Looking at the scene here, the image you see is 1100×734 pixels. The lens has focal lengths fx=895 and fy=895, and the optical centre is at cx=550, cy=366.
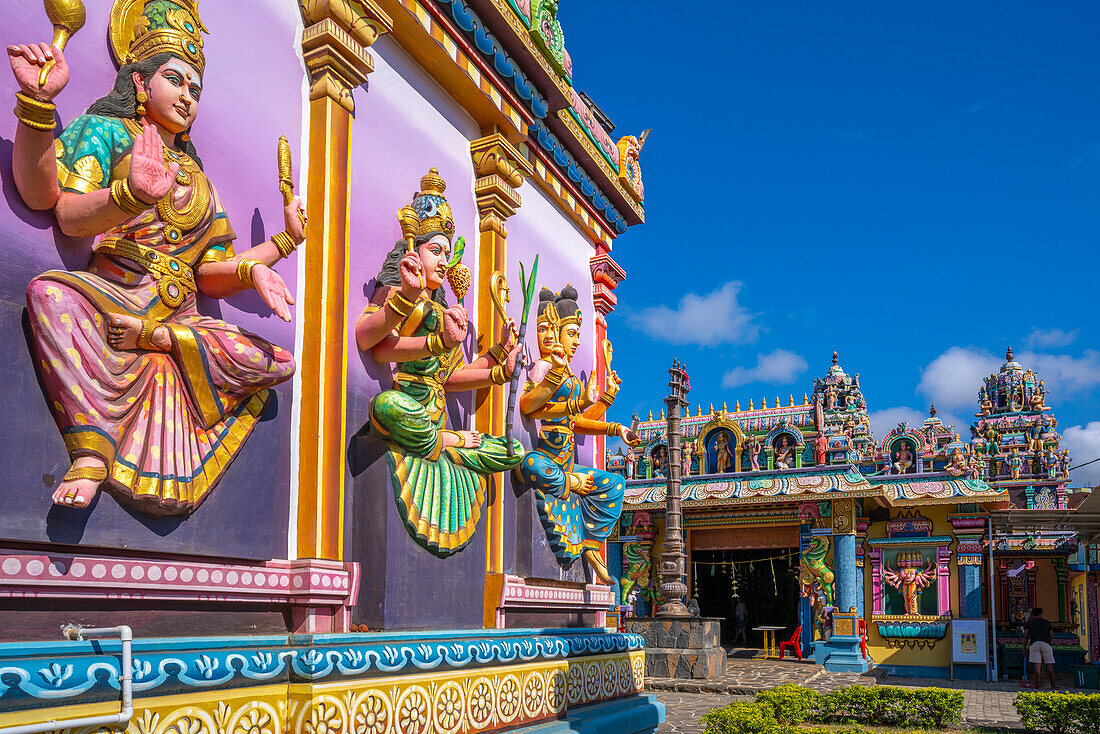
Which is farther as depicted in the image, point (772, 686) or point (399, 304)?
point (772, 686)

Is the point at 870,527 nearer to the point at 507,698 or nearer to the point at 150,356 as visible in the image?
the point at 507,698

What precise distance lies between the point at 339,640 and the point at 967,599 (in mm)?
18409

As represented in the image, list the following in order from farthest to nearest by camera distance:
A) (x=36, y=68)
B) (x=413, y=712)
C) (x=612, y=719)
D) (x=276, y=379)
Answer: (x=612, y=719) → (x=413, y=712) → (x=276, y=379) → (x=36, y=68)

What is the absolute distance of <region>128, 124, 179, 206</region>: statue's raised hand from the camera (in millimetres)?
3176

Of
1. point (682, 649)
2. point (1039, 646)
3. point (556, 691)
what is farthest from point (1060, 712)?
point (556, 691)

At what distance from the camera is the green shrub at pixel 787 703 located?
9523 mm

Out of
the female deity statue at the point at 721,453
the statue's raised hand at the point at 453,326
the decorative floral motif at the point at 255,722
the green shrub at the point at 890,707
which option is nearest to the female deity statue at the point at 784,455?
the female deity statue at the point at 721,453

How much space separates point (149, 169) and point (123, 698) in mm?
1815

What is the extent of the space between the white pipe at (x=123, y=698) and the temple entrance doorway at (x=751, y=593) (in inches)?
933

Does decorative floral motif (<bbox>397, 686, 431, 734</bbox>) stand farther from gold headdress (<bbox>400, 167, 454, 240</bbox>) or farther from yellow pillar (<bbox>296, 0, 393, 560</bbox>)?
gold headdress (<bbox>400, 167, 454, 240</bbox>)

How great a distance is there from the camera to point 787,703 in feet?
31.8

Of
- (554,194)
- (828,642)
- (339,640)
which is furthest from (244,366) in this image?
(828,642)

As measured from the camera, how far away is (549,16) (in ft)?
22.7

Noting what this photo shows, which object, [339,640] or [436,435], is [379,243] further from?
[339,640]
